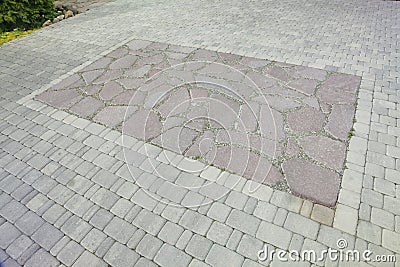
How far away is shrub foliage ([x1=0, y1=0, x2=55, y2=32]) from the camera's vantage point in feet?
23.2

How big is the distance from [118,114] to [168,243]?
82.7 inches

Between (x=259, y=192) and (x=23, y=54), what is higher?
(x=23, y=54)

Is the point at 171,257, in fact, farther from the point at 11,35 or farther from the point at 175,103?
the point at 11,35

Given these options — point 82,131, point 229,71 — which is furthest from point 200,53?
point 82,131

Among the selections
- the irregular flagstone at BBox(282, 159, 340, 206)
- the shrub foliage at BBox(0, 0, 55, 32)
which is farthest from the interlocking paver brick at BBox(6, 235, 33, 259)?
the shrub foliage at BBox(0, 0, 55, 32)

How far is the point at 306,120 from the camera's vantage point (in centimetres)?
348

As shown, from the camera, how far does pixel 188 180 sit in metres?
2.82

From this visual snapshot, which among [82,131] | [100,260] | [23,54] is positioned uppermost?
[23,54]

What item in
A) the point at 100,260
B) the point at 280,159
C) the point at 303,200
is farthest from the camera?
the point at 280,159

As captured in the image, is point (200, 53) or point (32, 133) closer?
point (32, 133)

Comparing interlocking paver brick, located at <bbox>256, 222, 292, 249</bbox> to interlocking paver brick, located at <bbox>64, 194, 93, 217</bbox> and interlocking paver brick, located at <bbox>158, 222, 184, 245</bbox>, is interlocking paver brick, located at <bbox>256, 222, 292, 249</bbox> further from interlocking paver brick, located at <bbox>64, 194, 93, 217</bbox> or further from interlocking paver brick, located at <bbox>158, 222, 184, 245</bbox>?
interlocking paver brick, located at <bbox>64, 194, 93, 217</bbox>

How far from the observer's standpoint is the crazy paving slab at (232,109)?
2917 millimetres

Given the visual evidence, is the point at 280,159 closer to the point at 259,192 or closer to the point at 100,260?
the point at 259,192

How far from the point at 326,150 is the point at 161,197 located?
182cm
